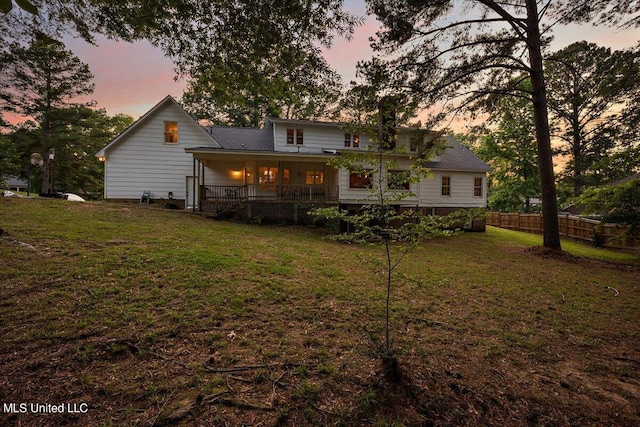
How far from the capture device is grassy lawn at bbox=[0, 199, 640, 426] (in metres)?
2.41

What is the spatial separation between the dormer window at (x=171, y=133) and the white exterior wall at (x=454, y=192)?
50.0 feet

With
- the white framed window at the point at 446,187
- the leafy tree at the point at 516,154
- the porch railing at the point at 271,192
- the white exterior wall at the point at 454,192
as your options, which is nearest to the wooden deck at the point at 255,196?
the porch railing at the point at 271,192

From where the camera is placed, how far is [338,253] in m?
8.68

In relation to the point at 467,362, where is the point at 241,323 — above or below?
above

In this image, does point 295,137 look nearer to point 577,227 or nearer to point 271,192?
point 271,192

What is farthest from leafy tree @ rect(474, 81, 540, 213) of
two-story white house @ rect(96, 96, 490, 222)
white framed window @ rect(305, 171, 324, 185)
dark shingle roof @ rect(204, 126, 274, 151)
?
dark shingle roof @ rect(204, 126, 274, 151)

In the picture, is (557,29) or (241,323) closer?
(241,323)

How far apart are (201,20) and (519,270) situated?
10169 mm

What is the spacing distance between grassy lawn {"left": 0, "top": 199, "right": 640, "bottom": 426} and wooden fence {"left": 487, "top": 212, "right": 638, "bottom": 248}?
23.6 feet

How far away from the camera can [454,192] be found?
58.2 ft

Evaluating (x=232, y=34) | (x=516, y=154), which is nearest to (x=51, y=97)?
(x=232, y=34)

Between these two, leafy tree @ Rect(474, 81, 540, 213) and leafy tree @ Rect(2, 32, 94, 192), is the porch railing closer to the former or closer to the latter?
leafy tree @ Rect(2, 32, 94, 192)

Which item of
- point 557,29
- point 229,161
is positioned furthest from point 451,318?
point 229,161

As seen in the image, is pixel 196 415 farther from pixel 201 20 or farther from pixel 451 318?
pixel 201 20
